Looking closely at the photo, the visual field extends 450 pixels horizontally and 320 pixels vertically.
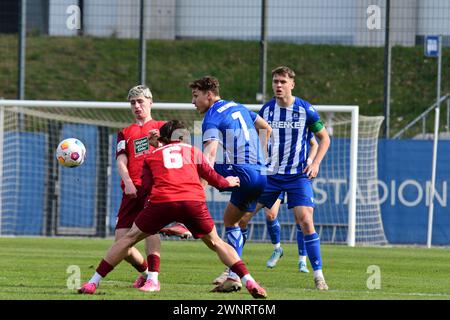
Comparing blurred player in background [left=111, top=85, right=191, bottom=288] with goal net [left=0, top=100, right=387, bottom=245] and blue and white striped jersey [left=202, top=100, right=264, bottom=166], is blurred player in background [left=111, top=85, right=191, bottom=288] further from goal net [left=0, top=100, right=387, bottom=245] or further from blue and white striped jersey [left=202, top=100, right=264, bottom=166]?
goal net [left=0, top=100, right=387, bottom=245]

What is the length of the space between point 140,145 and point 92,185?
11.1 m

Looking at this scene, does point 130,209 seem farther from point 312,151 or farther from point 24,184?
point 24,184

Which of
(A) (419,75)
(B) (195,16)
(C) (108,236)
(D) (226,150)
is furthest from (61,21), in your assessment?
(D) (226,150)

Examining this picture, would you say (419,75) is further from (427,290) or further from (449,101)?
(427,290)

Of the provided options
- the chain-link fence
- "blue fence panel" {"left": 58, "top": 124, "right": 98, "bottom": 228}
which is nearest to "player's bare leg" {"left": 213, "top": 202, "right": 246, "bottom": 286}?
the chain-link fence

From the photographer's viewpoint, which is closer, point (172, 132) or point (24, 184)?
point (172, 132)

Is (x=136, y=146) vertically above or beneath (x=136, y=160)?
above

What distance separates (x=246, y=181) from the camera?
10.0m

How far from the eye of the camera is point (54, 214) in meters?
21.1

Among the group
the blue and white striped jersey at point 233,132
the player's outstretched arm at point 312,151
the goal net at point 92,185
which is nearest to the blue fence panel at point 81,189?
the goal net at point 92,185

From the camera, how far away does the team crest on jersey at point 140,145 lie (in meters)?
10.3

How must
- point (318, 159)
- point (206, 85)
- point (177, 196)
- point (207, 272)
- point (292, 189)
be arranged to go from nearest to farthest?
point (177, 196)
point (206, 85)
point (318, 159)
point (292, 189)
point (207, 272)

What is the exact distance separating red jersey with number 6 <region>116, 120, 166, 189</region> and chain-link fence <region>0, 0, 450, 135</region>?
9.97 m

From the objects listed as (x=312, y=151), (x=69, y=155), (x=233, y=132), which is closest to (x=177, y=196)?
(x=233, y=132)
